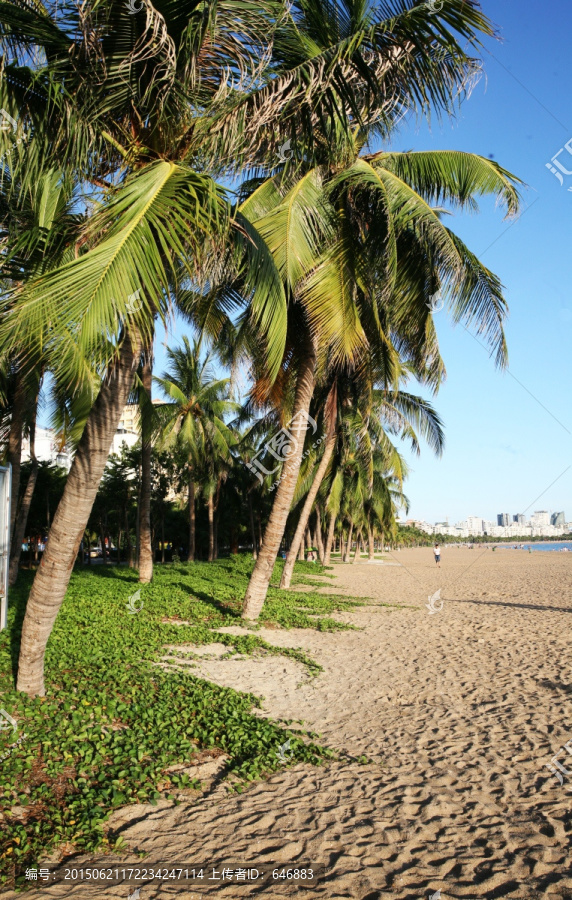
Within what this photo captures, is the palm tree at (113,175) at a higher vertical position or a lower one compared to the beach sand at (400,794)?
higher

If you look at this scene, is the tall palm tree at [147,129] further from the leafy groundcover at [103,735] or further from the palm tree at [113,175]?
the leafy groundcover at [103,735]

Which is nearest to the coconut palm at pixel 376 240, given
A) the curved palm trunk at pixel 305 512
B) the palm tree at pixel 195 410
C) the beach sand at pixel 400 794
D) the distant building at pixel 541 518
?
the beach sand at pixel 400 794

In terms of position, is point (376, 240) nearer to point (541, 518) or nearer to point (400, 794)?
point (400, 794)

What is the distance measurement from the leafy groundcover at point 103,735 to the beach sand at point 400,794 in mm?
254

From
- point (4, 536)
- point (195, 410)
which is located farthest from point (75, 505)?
point (195, 410)

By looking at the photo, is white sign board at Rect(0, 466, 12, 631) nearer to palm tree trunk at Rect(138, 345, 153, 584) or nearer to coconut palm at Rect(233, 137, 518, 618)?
coconut palm at Rect(233, 137, 518, 618)

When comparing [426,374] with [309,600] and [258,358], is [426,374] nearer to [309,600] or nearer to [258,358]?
[258,358]

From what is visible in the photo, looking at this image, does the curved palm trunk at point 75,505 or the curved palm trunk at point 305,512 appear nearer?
the curved palm trunk at point 75,505

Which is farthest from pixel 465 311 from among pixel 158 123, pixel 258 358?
pixel 158 123

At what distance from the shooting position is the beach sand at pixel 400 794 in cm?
347

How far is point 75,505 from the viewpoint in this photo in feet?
17.0

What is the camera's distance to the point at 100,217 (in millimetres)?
4395

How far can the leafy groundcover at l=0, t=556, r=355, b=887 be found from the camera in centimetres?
381

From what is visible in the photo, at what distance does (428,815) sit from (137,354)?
4.27 m
